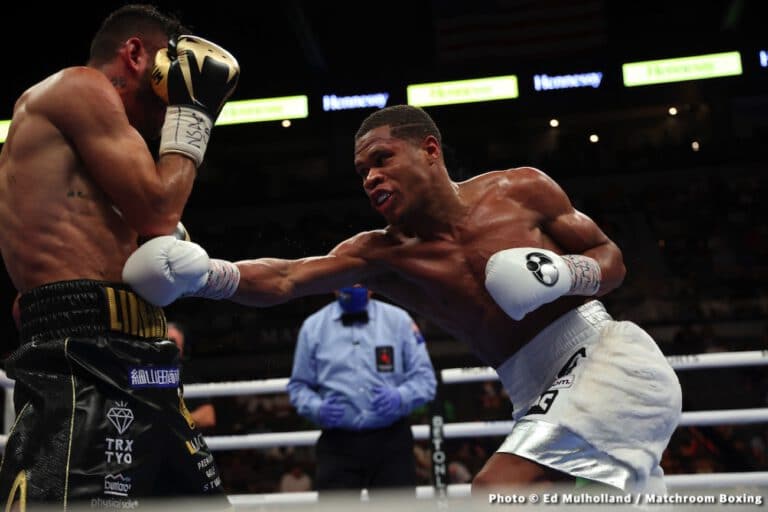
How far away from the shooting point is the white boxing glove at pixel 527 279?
7.09 ft

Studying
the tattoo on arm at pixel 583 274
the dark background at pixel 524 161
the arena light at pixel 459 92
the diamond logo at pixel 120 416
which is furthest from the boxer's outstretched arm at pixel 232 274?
the arena light at pixel 459 92

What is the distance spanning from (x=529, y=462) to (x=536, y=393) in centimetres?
28

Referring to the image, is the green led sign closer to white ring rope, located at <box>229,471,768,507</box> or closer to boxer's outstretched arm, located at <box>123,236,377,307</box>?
white ring rope, located at <box>229,471,768,507</box>

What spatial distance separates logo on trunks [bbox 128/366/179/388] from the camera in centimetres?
181

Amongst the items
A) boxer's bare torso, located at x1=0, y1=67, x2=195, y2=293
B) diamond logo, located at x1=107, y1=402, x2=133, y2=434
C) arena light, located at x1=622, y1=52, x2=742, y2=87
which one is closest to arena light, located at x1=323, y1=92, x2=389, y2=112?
arena light, located at x1=622, y1=52, x2=742, y2=87

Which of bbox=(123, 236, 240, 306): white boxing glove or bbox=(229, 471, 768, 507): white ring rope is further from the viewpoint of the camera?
bbox=(229, 471, 768, 507): white ring rope

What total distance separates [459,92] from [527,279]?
670cm

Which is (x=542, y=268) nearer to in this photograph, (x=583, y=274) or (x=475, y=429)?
(x=583, y=274)

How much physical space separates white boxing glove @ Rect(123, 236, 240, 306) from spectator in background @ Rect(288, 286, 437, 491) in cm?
190

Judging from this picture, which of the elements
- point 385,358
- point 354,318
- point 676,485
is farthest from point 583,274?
point 354,318

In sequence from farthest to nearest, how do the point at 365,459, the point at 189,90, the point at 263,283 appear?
the point at 365,459 < the point at 263,283 < the point at 189,90

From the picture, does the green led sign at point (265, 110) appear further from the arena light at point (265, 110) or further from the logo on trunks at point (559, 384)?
the logo on trunks at point (559, 384)

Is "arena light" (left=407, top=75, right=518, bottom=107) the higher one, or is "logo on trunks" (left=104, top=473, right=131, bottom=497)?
"arena light" (left=407, top=75, right=518, bottom=107)

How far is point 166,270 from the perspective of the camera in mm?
1897
